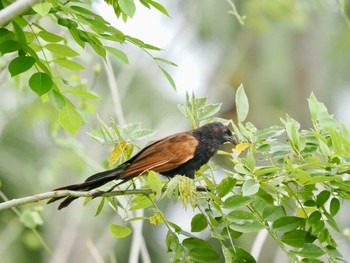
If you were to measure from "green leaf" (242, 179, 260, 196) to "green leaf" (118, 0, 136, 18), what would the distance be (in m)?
0.60

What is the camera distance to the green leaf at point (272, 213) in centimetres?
243

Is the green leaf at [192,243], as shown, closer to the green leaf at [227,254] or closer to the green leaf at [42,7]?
the green leaf at [227,254]

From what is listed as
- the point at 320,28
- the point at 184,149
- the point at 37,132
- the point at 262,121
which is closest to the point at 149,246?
the point at 262,121

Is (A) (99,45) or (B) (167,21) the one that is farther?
(B) (167,21)

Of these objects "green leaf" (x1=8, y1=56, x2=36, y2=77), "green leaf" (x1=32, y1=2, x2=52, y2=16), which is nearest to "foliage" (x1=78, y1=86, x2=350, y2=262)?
"green leaf" (x1=8, y1=56, x2=36, y2=77)

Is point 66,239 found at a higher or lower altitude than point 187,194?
lower

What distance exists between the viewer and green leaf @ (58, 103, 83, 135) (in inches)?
106

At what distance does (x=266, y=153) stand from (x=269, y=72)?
13.0 meters

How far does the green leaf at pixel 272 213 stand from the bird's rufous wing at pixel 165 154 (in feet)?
1.51

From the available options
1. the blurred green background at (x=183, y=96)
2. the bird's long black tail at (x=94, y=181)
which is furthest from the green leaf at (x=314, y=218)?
the blurred green background at (x=183, y=96)

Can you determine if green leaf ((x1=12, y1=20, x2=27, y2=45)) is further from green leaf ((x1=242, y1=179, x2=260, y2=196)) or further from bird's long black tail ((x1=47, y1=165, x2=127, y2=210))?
green leaf ((x1=242, y1=179, x2=260, y2=196))

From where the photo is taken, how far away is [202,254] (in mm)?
2510

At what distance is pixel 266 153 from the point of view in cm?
255

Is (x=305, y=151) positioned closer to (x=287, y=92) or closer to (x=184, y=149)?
(x=184, y=149)
